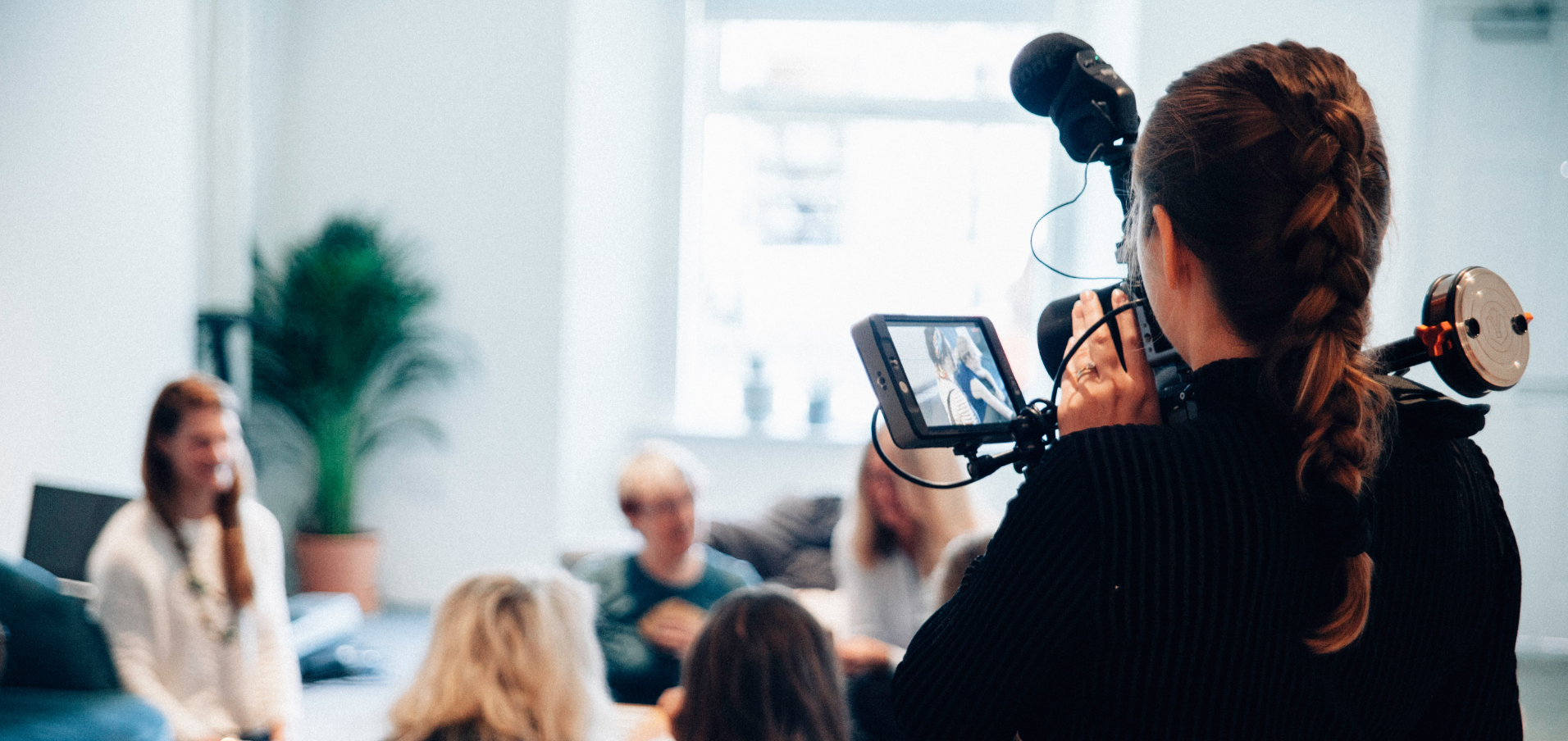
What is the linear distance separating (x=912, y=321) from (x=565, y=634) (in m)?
1.16

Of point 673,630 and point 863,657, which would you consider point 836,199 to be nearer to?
point 673,630

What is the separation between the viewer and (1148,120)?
0.70 meters

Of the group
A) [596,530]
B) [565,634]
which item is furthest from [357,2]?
[565,634]

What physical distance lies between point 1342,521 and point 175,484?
244 cm

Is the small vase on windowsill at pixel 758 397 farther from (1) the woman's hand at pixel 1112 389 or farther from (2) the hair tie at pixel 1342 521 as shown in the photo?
(2) the hair tie at pixel 1342 521

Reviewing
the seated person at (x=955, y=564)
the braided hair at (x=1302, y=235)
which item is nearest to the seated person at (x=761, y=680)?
the seated person at (x=955, y=564)

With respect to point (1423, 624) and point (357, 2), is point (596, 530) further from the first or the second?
point (1423, 624)

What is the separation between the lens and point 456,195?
4.57 meters

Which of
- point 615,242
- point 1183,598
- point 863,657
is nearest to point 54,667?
point 863,657

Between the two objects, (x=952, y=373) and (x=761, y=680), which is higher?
(x=952, y=373)

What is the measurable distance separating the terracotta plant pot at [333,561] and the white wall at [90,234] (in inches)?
29.1

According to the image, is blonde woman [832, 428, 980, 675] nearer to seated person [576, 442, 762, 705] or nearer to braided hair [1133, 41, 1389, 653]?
seated person [576, 442, 762, 705]

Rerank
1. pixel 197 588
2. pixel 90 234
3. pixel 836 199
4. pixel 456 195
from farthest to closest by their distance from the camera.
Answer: pixel 836 199, pixel 456 195, pixel 90 234, pixel 197 588

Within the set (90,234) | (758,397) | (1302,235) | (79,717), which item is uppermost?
(90,234)
